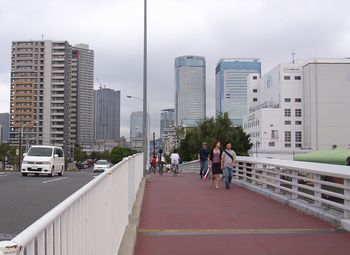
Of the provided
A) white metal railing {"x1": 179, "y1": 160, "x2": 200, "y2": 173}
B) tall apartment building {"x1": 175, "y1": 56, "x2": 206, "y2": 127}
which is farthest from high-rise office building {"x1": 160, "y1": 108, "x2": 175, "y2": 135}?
white metal railing {"x1": 179, "y1": 160, "x2": 200, "y2": 173}

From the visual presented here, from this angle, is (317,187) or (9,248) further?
(317,187)

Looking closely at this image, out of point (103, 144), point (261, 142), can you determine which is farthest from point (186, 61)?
point (261, 142)

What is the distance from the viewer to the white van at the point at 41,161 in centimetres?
2794

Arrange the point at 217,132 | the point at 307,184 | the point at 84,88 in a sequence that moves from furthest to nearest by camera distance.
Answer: the point at 84,88, the point at 217,132, the point at 307,184

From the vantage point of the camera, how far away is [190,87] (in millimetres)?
159625

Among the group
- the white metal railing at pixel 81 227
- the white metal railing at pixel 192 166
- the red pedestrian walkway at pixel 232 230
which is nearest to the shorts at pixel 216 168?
the red pedestrian walkway at pixel 232 230

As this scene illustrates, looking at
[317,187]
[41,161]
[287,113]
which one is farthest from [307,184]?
[287,113]

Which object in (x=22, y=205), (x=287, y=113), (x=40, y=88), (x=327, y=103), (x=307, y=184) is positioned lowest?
(x=22, y=205)

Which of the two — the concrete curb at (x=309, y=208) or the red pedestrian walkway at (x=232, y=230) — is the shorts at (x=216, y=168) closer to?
the concrete curb at (x=309, y=208)

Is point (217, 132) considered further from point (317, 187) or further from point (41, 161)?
point (317, 187)

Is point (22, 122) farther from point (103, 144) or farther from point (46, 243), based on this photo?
point (46, 243)

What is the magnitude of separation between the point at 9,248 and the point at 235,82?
190 metres

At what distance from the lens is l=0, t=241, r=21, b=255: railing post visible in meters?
1.93

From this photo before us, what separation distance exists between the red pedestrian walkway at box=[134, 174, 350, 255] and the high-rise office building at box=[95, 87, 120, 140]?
99802mm
